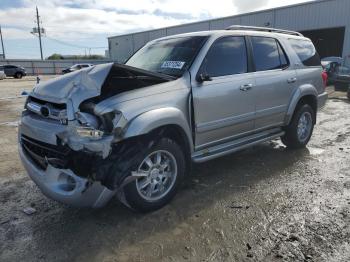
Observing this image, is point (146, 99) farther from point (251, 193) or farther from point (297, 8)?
point (297, 8)

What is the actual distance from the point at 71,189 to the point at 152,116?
1.02 m

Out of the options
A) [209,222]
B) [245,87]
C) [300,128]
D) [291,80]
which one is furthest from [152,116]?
[300,128]

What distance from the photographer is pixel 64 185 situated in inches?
122

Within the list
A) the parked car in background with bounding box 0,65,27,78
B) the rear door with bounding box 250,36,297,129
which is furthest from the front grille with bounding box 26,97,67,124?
the parked car in background with bounding box 0,65,27,78

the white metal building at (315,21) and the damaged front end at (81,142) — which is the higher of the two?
the white metal building at (315,21)

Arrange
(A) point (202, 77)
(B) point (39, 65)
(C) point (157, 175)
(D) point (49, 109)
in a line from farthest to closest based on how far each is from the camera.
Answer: (B) point (39, 65) → (A) point (202, 77) → (C) point (157, 175) → (D) point (49, 109)

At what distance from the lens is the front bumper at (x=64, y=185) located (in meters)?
3.01

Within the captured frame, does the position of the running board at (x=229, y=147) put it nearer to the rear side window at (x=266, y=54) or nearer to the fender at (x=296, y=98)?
the fender at (x=296, y=98)

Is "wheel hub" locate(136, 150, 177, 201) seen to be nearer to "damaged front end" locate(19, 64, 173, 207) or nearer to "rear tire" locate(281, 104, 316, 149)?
"damaged front end" locate(19, 64, 173, 207)

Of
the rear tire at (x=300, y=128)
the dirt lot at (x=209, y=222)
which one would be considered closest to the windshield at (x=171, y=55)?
the dirt lot at (x=209, y=222)

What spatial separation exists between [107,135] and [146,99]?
0.59 meters

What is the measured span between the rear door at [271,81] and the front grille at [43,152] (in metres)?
2.75

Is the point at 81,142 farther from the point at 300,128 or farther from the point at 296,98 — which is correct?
the point at 300,128

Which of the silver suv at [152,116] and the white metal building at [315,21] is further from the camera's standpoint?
the white metal building at [315,21]
